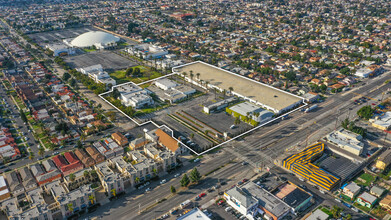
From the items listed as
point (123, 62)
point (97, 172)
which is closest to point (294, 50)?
point (123, 62)

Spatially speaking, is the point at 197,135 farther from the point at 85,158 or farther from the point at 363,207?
the point at 363,207

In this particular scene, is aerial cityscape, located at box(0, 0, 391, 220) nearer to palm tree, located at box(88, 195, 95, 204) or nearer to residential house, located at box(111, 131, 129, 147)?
residential house, located at box(111, 131, 129, 147)

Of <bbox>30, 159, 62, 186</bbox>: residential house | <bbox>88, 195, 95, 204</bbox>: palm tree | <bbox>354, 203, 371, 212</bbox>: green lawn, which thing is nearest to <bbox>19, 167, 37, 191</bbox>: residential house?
<bbox>30, 159, 62, 186</bbox>: residential house

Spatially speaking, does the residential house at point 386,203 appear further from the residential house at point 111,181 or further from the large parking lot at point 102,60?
the large parking lot at point 102,60

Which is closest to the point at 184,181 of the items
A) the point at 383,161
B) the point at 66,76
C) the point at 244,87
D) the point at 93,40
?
the point at 383,161

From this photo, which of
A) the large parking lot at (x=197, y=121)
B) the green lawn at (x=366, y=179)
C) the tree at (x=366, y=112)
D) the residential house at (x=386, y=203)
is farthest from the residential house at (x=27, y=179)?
the tree at (x=366, y=112)
